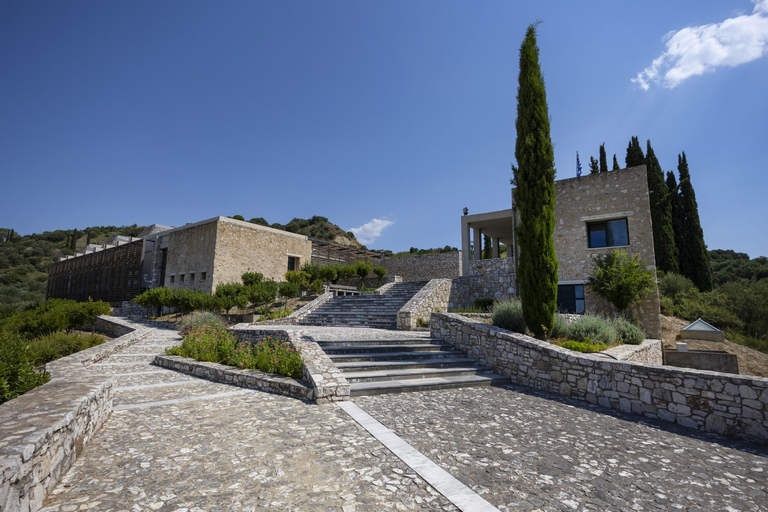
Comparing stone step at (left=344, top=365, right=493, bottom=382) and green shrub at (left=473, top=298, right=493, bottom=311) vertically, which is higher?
green shrub at (left=473, top=298, right=493, bottom=311)

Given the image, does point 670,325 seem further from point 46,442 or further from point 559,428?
point 46,442

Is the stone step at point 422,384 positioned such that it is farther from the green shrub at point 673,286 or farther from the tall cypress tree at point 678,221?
the tall cypress tree at point 678,221

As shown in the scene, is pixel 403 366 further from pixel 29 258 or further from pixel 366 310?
pixel 29 258

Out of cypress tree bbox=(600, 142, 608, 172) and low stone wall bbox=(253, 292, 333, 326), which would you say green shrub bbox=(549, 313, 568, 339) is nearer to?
low stone wall bbox=(253, 292, 333, 326)

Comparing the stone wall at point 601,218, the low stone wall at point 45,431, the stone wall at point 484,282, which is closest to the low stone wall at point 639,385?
the low stone wall at point 45,431

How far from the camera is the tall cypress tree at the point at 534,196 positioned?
28.8 ft

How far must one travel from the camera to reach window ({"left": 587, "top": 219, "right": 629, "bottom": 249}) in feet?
46.4

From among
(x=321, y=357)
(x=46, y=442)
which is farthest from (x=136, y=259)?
(x=46, y=442)

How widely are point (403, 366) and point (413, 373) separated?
53 cm

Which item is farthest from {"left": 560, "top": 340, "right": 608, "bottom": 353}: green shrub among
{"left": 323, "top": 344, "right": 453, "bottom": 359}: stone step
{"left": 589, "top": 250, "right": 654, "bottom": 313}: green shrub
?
{"left": 589, "top": 250, "right": 654, "bottom": 313}: green shrub

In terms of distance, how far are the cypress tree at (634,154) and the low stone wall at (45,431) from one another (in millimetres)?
31120

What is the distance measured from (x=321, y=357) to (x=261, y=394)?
1.29 metres

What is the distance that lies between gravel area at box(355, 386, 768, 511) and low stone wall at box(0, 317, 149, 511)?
3.26 meters

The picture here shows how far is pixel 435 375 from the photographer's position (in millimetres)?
7402
